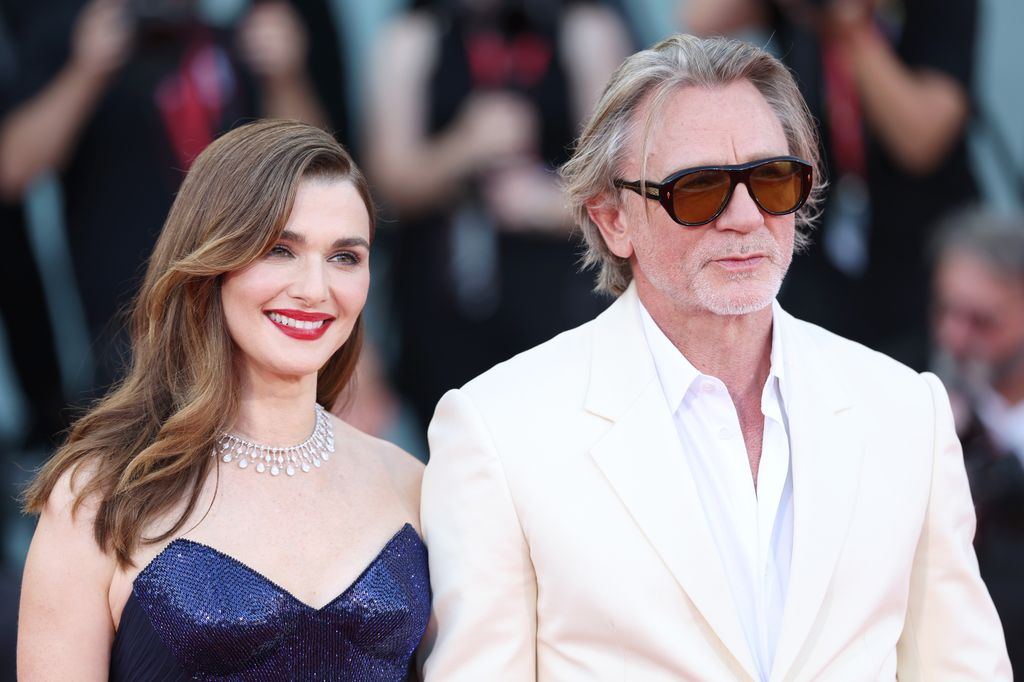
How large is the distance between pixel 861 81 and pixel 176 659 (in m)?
3.82

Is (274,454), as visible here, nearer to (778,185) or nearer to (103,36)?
(778,185)

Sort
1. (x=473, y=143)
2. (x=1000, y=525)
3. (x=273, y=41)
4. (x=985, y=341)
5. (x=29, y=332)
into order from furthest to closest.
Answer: (x=29, y=332), (x=273, y=41), (x=473, y=143), (x=985, y=341), (x=1000, y=525)

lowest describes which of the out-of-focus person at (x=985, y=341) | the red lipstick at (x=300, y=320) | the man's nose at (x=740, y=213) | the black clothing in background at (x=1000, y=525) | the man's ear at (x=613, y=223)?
the black clothing in background at (x=1000, y=525)

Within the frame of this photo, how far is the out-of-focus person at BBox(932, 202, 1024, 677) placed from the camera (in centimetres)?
451

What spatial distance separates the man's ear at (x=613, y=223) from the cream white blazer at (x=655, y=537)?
229mm

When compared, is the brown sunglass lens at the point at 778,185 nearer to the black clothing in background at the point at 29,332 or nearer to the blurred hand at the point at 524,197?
the blurred hand at the point at 524,197

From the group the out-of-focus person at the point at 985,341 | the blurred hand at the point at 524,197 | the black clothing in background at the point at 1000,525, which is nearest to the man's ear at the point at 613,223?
the black clothing in background at the point at 1000,525

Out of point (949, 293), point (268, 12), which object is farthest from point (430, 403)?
point (949, 293)

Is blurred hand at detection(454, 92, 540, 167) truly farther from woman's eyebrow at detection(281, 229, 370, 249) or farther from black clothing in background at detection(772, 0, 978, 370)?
woman's eyebrow at detection(281, 229, 370, 249)

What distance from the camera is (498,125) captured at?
5230mm

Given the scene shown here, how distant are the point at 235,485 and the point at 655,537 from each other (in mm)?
814

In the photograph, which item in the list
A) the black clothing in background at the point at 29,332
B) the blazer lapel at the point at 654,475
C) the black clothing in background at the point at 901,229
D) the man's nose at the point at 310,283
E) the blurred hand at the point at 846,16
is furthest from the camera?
the black clothing in background at the point at 29,332

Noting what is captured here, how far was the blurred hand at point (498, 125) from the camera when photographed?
5227 mm

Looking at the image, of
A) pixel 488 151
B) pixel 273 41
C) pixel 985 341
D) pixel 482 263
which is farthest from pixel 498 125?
pixel 985 341
